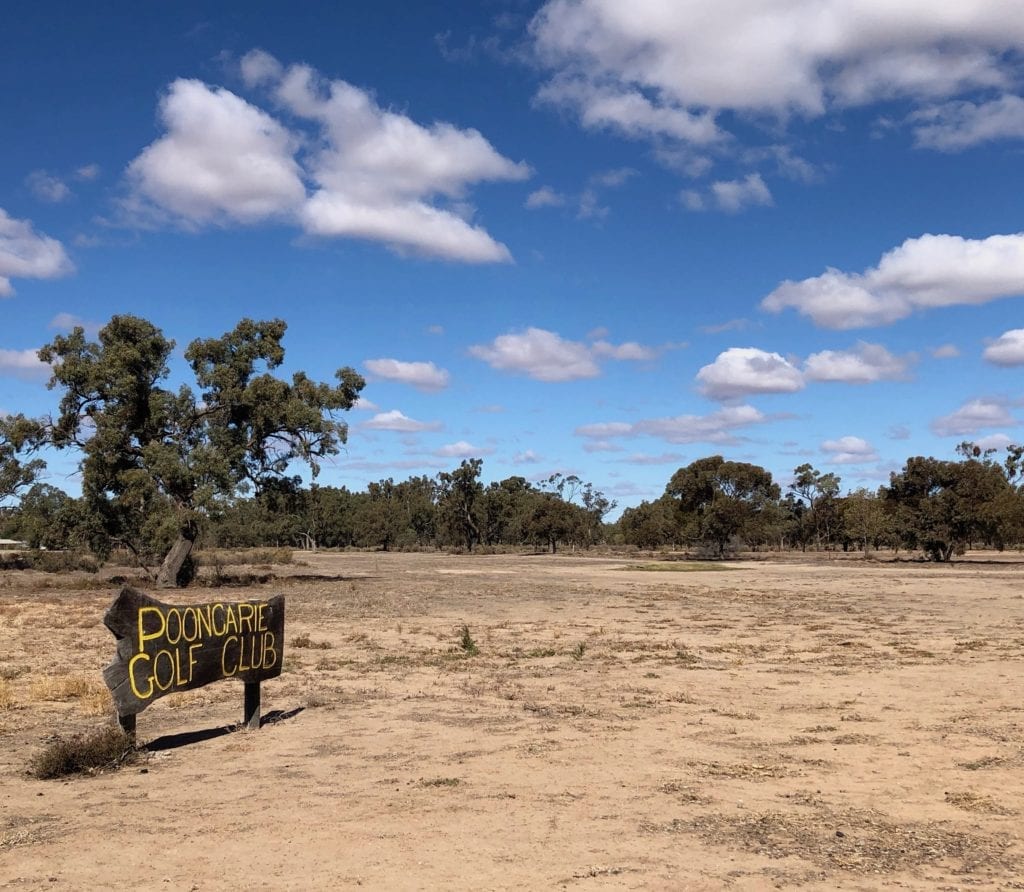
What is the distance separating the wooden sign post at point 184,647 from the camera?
30.5 feet

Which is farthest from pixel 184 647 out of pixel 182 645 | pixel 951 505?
pixel 951 505

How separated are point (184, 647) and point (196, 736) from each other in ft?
5.39

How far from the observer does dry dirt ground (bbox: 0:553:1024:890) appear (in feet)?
20.8

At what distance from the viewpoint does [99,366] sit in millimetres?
38562

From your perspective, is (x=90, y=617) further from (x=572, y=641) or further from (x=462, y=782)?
(x=462, y=782)

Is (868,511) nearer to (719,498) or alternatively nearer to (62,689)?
(719,498)

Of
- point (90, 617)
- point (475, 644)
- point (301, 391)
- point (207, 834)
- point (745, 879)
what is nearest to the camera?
point (745, 879)

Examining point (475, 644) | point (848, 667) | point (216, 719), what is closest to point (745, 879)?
point (216, 719)

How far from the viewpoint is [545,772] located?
9.09 meters

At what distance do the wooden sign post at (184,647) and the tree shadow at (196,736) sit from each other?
1.11 feet

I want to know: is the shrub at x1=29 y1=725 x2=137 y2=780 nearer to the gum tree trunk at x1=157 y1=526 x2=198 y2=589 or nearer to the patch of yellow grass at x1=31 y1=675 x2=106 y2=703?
the patch of yellow grass at x1=31 y1=675 x2=106 y2=703

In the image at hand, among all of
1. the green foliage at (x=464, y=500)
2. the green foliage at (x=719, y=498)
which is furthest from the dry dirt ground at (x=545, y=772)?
the green foliage at (x=464, y=500)

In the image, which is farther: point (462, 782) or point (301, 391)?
point (301, 391)

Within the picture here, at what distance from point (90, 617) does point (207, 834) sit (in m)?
23.0
